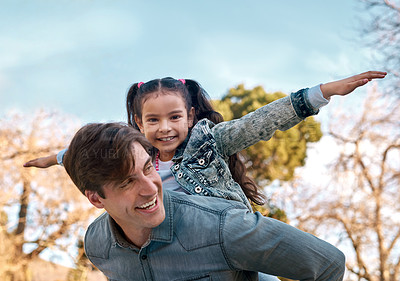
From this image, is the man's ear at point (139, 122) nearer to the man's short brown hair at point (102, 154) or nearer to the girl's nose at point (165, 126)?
the girl's nose at point (165, 126)

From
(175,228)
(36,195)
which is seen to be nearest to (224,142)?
(175,228)

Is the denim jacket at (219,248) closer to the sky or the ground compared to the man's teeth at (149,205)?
closer to the ground

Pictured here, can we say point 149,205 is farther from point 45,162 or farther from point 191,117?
point 45,162

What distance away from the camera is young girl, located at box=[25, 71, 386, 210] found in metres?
2.06

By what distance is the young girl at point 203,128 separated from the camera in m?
2.06

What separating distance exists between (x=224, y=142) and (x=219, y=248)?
0.65 metres

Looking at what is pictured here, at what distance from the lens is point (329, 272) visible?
5.84ft

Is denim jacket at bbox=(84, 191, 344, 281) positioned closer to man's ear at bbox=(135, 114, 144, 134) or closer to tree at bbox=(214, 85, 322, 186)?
man's ear at bbox=(135, 114, 144, 134)

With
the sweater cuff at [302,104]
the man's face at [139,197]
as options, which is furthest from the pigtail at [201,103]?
the man's face at [139,197]

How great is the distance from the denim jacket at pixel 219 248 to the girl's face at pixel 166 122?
0.53 meters

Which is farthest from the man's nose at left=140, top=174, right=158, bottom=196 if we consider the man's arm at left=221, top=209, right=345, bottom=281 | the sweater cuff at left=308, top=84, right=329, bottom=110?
the sweater cuff at left=308, top=84, right=329, bottom=110

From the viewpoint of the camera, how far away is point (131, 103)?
9.27 ft

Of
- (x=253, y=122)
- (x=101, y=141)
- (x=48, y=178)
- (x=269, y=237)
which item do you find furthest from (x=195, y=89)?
(x=48, y=178)

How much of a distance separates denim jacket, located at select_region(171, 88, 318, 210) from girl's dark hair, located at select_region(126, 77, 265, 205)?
0.27 meters
